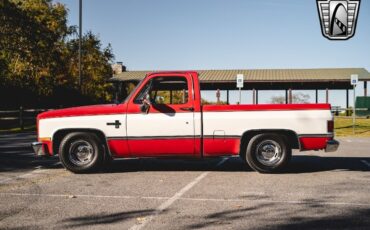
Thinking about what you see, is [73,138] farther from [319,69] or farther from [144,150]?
[319,69]

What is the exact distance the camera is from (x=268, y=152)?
8383mm

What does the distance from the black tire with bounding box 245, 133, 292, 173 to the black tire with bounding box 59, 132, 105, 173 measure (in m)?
2.89

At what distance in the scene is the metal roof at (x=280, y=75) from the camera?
1400 inches

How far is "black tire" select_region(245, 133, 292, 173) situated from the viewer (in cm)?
827

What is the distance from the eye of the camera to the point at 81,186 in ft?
23.4

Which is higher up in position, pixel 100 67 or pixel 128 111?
pixel 100 67

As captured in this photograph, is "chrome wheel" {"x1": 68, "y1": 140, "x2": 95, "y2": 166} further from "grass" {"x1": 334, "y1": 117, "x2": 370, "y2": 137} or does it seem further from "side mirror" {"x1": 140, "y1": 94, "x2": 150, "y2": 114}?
"grass" {"x1": 334, "y1": 117, "x2": 370, "y2": 137}

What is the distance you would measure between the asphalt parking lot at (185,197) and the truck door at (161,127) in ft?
1.63

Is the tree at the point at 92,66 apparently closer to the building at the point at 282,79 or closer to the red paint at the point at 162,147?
the building at the point at 282,79

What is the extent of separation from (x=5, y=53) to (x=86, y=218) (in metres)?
29.2

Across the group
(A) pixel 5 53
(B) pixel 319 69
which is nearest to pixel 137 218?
(A) pixel 5 53

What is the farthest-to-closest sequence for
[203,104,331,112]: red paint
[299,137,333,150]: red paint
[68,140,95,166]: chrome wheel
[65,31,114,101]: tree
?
1. [65,31,114,101]: tree
2. [68,140,95,166]: chrome wheel
3. [299,137,333,150]: red paint
4. [203,104,331,112]: red paint

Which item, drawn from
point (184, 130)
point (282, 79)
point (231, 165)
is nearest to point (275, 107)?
point (184, 130)

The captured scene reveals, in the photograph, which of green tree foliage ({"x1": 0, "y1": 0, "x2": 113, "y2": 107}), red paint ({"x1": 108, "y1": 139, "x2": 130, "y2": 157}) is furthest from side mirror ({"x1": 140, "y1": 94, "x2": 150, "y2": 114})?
green tree foliage ({"x1": 0, "y1": 0, "x2": 113, "y2": 107})
